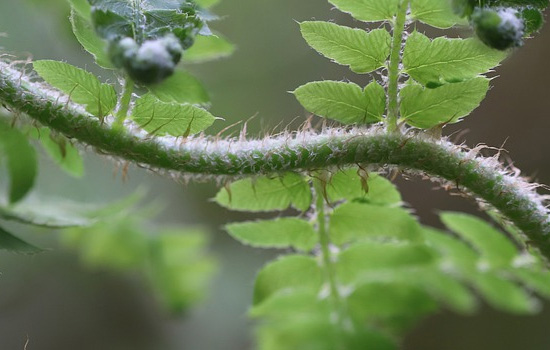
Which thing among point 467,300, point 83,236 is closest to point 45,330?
point 83,236

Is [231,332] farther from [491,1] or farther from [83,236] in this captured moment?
[491,1]

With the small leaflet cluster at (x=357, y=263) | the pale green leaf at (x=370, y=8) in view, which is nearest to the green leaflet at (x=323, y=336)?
the small leaflet cluster at (x=357, y=263)

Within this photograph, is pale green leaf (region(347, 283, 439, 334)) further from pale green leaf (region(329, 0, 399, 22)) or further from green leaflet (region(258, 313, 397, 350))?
pale green leaf (region(329, 0, 399, 22))

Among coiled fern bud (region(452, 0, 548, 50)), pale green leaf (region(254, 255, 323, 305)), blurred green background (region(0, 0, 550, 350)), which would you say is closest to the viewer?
coiled fern bud (region(452, 0, 548, 50))

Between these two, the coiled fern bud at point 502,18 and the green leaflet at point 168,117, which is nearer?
the coiled fern bud at point 502,18

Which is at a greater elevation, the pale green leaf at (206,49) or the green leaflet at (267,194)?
the pale green leaf at (206,49)

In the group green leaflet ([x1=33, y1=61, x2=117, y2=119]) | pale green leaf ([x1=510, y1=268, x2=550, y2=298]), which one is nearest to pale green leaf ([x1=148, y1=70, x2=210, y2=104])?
green leaflet ([x1=33, y1=61, x2=117, y2=119])

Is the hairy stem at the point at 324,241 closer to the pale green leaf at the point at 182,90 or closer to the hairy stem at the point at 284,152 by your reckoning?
the hairy stem at the point at 284,152
